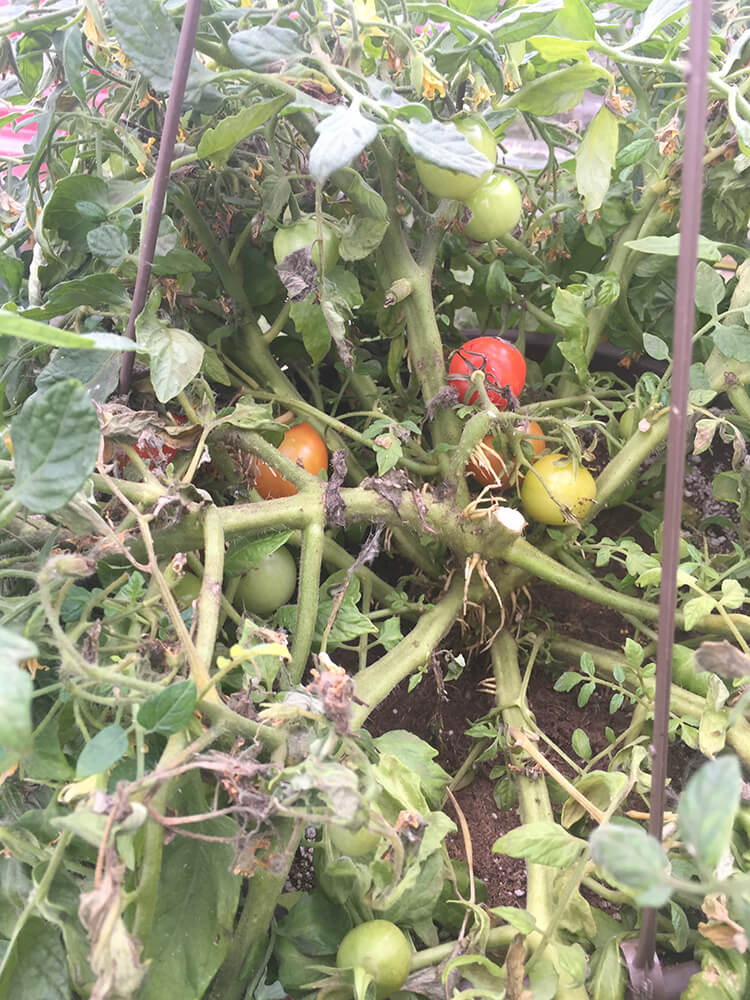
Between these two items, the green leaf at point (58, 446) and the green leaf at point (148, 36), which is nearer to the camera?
the green leaf at point (58, 446)

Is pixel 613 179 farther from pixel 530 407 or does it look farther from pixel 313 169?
pixel 313 169

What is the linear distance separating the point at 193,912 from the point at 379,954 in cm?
10

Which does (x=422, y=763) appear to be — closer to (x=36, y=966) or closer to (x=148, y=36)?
(x=36, y=966)

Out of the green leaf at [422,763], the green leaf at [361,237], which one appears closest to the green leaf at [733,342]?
the green leaf at [361,237]

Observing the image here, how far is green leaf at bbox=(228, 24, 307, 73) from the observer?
0.43 m

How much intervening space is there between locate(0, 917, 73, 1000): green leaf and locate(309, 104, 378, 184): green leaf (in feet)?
1.27

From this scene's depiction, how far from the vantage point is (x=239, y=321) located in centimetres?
64

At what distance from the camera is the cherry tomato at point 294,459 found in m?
0.60

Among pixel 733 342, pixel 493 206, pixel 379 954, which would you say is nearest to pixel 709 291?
pixel 733 342

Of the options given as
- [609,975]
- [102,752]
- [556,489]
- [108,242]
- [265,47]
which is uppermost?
[265,47]

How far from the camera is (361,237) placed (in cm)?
52

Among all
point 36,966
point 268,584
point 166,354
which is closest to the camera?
point 36,966

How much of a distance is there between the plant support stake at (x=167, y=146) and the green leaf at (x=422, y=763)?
0.31 m

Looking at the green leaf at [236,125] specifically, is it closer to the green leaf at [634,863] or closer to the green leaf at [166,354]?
the green leaf at [166,354]
